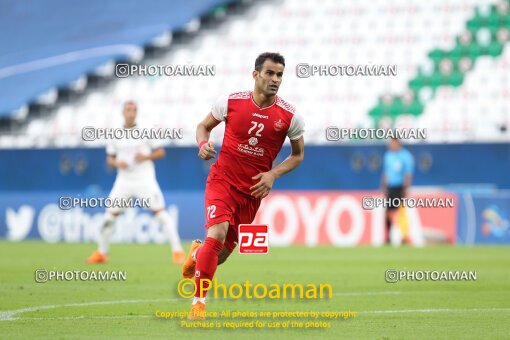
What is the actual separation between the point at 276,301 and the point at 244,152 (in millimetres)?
2208

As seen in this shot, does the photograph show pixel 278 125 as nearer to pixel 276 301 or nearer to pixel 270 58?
pixel 270 58

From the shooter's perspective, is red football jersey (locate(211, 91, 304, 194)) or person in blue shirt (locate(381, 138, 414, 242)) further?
person in blue shirt (locate(381, 138, 414, 242))

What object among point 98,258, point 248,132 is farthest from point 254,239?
point 98,258

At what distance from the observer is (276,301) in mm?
10258

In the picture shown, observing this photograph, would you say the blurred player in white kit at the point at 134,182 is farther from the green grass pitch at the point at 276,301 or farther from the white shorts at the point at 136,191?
the green grass pitch at the point at 276,301

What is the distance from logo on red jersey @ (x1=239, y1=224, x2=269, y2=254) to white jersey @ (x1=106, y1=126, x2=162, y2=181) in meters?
7.37

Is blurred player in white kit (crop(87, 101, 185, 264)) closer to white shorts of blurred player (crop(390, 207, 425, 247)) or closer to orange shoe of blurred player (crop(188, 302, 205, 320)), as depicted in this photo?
white shorts of blurred player (crop(390, 207, 425, 247))

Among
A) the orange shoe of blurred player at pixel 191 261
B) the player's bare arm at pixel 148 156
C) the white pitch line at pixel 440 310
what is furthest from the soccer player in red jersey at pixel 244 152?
the player's bare arm at pixel 148 156

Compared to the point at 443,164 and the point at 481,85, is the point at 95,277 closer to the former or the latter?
the point at 443,164

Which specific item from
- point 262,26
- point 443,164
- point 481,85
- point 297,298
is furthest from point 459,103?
point 297,298

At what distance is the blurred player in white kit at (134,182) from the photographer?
1552 cm

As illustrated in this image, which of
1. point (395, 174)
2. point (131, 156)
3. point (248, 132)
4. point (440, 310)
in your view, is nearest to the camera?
point (248, 132)

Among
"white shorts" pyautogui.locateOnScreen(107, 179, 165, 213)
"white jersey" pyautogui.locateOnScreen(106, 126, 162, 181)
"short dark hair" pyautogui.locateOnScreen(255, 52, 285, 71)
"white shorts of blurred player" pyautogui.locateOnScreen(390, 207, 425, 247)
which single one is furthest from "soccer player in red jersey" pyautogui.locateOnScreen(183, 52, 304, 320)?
"white shorts of blurred player" pyautogui.locateOnScreen(390, 207, 425, 247)

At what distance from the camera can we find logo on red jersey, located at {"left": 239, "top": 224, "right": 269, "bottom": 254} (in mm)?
8258
